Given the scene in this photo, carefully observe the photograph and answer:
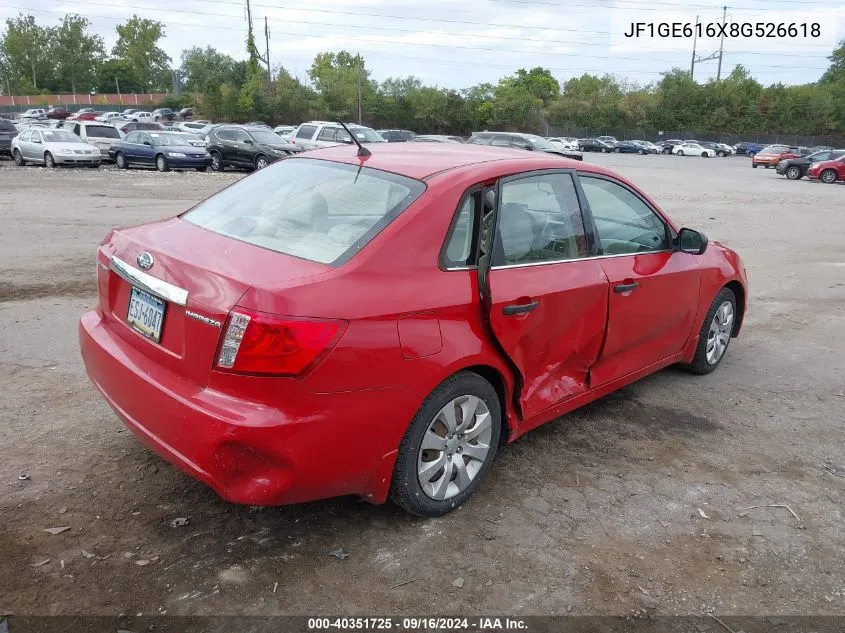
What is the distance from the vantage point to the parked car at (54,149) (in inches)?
917

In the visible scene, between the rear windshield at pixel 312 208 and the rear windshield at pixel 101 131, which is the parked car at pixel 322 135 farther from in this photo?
the rear windshield at pixel 312 208

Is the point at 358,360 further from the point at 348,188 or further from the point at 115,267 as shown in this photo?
the point at 115,267

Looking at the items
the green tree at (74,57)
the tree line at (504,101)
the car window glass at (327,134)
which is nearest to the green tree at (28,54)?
the green tree at (74,57)

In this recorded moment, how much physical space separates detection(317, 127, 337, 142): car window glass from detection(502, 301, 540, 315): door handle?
73.6 feet

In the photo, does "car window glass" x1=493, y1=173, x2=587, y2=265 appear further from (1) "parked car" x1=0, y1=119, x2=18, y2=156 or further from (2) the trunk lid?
(1) "parked car" x1=0, y1=119, x2=18, y2=156

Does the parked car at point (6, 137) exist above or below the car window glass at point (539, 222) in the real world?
above

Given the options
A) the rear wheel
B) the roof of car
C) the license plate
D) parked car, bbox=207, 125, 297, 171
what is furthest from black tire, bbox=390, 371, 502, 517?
the rear wheel

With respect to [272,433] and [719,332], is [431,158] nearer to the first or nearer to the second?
[272,433]

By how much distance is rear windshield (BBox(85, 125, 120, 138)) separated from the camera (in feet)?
83.4

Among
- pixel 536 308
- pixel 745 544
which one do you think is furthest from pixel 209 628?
pixel 745 544

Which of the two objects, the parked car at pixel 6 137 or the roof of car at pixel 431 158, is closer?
the roof of car at pixel 431 158

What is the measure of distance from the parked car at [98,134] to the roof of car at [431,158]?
23.9 m

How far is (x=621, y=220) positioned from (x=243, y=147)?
69.3 feet

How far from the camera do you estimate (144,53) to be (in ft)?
388
